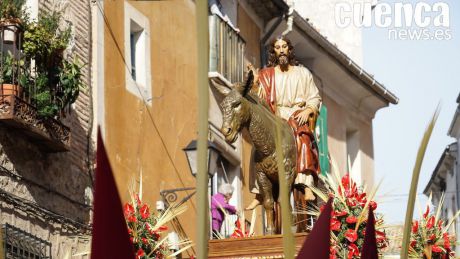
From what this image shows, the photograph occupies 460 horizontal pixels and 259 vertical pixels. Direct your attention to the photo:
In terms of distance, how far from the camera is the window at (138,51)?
16.2m

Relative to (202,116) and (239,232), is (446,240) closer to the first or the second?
(239,232)

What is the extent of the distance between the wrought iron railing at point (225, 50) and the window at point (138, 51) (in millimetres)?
2053

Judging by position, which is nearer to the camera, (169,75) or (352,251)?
(352,251)

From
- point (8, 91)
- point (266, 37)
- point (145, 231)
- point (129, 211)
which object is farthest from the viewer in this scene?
point (266, 37)

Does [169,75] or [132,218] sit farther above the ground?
[169,75]

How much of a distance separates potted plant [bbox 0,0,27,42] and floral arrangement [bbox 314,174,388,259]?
3.34m

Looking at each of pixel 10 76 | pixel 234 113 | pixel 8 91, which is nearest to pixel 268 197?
pixel 234 113

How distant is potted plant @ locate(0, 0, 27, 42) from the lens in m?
12.0

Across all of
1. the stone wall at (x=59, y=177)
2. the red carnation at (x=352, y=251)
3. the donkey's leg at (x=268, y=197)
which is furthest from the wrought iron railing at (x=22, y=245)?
the red carnation at (x=352, y=251)

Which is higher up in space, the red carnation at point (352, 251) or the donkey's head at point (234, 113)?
the donkey's head at point (234, 113)

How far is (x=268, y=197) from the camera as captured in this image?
36.4 feet

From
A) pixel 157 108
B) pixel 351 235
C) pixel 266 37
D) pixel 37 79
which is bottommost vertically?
pixel 351 235

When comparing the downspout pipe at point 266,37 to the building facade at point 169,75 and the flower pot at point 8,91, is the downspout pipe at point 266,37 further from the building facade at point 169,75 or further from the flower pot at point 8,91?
the flower pot at point 8,91

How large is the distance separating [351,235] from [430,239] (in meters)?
1.26
